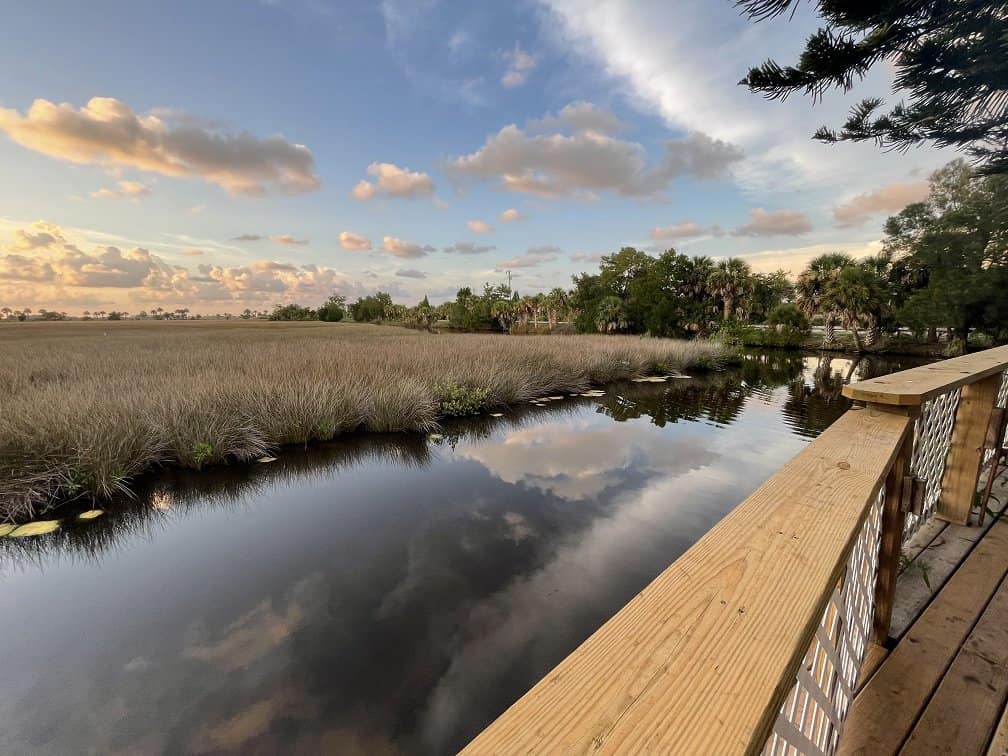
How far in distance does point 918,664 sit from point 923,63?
5.19 meters

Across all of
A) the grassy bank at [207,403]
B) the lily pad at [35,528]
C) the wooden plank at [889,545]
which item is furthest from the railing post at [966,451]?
the lily pad at [35,528]

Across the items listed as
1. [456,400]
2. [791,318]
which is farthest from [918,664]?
[791,318]

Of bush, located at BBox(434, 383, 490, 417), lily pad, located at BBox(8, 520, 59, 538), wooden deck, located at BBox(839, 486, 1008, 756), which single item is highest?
wooden deck, located at BBox(839, 486, 1008, 756)

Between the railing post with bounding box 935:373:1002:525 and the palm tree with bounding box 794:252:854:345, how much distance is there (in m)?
35.6

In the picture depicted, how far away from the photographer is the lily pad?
147 inches

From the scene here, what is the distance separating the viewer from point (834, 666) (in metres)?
1.14

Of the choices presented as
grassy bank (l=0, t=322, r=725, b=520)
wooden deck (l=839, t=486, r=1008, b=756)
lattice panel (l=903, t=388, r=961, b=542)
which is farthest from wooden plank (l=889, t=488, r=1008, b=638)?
grassy bank (l=0, t=322, r=725, b=520)

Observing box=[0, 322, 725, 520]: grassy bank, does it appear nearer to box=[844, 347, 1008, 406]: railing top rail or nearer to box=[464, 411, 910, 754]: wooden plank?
box=[464, 411, 910, 754]: wooden plank

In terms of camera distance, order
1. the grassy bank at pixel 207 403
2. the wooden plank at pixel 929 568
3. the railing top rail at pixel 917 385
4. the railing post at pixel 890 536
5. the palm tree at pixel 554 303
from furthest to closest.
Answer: the palm tree at pixel 554 303
the grassy bank at pixel 207 403
the wooden plank at pixel 929 568
the railing post at pixel 890 536
the railing top rail at pixel 917 385

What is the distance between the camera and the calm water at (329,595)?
2213 mm

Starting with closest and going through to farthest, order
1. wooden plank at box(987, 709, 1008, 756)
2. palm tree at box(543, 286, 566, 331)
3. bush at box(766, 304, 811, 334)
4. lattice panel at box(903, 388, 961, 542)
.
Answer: wooden plank at box(987, 709, 1008, 756)
lattice panel at box(903, 388, 961, 542)
bush at box(766, 304, 811, 334)
palm tree at box(543, 286, 566, 331)

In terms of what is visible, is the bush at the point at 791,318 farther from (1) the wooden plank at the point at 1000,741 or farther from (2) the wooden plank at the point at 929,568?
(1) the wooden plank at the point at 1000,741

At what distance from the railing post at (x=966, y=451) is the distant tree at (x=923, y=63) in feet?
9.20

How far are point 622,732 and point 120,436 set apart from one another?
665 cm
